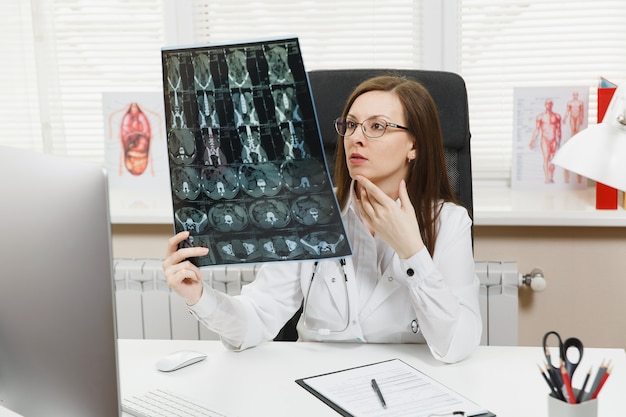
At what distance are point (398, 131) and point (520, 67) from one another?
0.93 metres

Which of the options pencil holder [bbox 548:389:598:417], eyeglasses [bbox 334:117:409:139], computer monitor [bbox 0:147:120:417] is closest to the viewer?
computer monitor [bbox 0:147:120:417]

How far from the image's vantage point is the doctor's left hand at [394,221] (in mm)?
1507

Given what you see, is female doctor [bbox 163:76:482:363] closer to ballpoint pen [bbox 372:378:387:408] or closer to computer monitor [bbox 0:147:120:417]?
ballpoint pen [bbox 372:378:387:408]

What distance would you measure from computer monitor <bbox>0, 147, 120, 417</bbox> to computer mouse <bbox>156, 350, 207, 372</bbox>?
0.54 metres

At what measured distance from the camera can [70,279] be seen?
0.85 metres

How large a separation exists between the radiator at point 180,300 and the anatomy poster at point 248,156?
0.85 m

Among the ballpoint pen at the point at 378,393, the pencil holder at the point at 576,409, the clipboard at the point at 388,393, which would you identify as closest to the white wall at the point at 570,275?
the clipboard at the point at 388,393

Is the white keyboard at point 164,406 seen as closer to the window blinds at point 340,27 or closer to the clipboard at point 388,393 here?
the clipboard at point 388,393

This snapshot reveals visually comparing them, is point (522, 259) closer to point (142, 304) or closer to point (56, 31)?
point (142, 304)

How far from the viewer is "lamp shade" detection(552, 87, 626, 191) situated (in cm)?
125

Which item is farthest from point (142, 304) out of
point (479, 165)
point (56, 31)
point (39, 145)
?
point (479, 165)

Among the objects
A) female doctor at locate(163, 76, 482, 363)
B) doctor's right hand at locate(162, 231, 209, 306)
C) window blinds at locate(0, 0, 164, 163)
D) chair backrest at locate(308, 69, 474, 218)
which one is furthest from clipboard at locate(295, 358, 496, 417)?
window blinds at locate(0, 0, 164, 163)

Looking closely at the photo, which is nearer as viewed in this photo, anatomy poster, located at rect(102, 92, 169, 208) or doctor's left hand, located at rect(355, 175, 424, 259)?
doctor's left hand, located at rect(355, 175, 424, 259)

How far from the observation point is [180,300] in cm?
239
